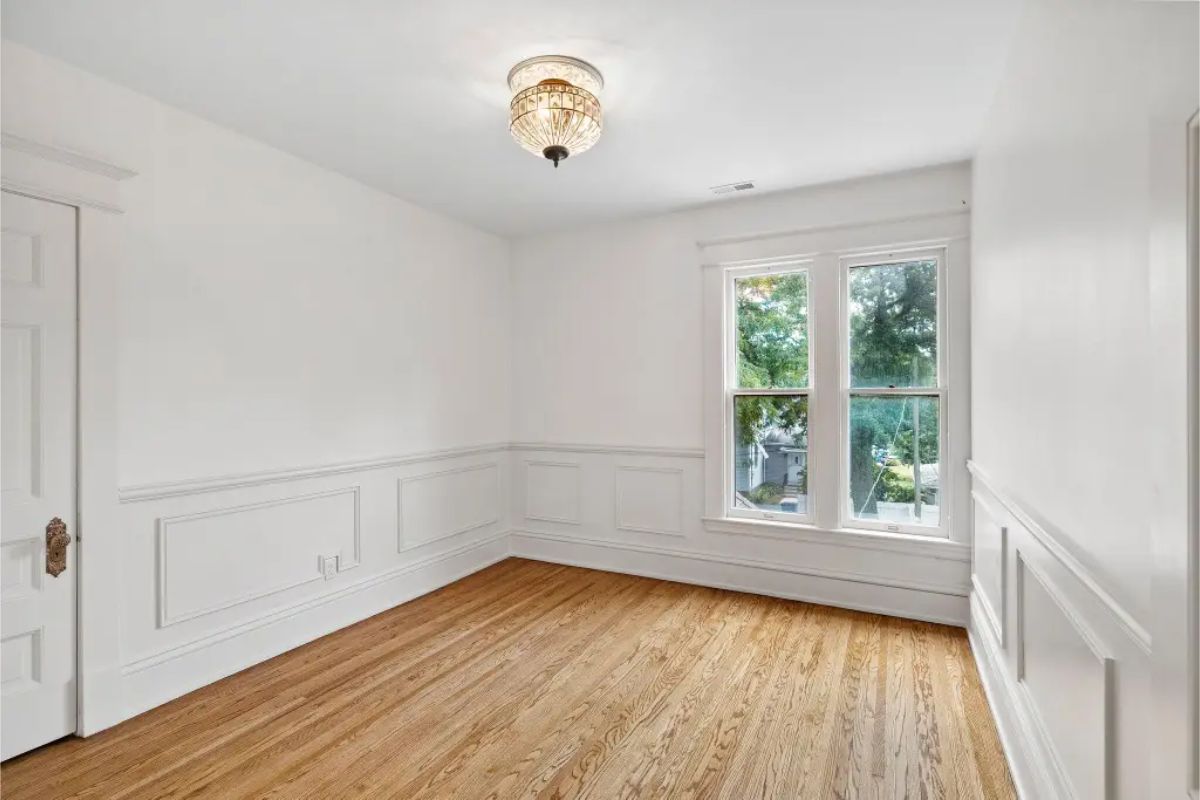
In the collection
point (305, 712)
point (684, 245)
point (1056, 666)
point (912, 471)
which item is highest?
point (684, 245)

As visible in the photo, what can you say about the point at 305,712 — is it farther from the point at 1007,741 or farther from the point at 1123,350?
the point at 1123,350

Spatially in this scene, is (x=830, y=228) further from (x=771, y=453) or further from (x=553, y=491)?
(x=553, y=491)

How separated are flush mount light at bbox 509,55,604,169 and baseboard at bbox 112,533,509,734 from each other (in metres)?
2.75

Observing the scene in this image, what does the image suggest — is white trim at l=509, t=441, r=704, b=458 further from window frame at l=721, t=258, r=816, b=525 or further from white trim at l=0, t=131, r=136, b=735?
white trim at l=0, t=131, r=136, b=735

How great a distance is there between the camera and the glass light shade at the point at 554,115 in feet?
7.55

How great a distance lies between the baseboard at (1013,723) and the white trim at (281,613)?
10.7 feet

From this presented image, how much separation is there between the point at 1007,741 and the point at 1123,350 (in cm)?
173

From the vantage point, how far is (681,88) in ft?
8.20

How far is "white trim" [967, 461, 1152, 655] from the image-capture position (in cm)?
107

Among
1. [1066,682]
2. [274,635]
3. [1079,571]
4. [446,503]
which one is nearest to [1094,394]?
[1079,571]

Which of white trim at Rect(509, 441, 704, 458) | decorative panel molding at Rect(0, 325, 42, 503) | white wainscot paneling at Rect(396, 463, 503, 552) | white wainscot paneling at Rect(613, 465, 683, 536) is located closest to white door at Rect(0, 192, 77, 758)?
decorative panel molding at Rect(0, 325, 42, 503)

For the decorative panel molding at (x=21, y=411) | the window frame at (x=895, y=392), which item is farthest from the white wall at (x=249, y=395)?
the window frame at (x=895, y=392)

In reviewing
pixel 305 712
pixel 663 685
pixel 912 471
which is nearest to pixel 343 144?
pixel 305 712

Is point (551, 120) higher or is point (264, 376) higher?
point (551, 120)
